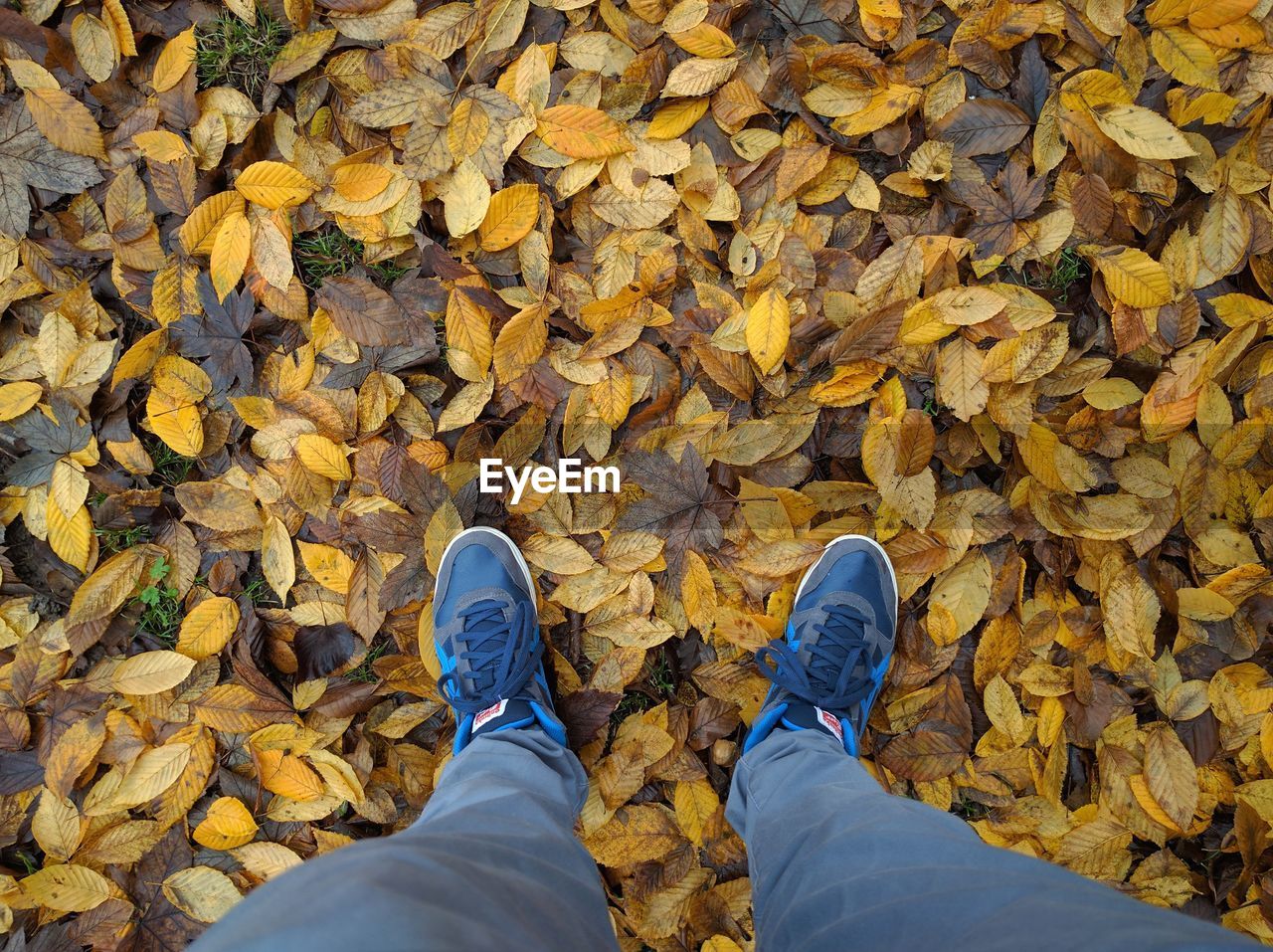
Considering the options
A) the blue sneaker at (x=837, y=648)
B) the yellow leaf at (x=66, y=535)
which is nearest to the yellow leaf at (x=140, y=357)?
the yellow leaf at (x=66, y=535)

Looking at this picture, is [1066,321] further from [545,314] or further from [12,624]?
[12,624]

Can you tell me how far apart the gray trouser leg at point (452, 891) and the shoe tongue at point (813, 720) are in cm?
49

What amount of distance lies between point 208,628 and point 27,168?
1.00m

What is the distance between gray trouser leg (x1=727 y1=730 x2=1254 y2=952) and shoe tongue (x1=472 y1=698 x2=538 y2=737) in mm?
449

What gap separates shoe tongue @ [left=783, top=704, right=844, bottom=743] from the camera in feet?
4.57

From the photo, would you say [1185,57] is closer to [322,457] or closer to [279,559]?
[322,457]

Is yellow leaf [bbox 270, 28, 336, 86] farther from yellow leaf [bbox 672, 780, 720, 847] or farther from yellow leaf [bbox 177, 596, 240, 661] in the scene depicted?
yellow leaf [bbox 672, 780, 720, 847]

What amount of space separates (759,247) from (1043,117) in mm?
610

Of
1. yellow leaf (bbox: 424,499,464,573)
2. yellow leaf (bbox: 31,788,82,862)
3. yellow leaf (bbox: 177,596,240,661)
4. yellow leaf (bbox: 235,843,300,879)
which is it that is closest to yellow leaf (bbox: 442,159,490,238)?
Result: yellow leaf (bbox: 424,499,464,573)

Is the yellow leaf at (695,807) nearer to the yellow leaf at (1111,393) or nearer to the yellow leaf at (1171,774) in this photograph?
the yellow leaf at (1171,774)

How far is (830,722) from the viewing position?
4.63 feet

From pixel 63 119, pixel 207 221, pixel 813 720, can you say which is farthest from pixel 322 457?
pixel 813 720

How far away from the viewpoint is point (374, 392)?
1429 mm

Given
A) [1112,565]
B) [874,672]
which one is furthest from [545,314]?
[1112,565]
